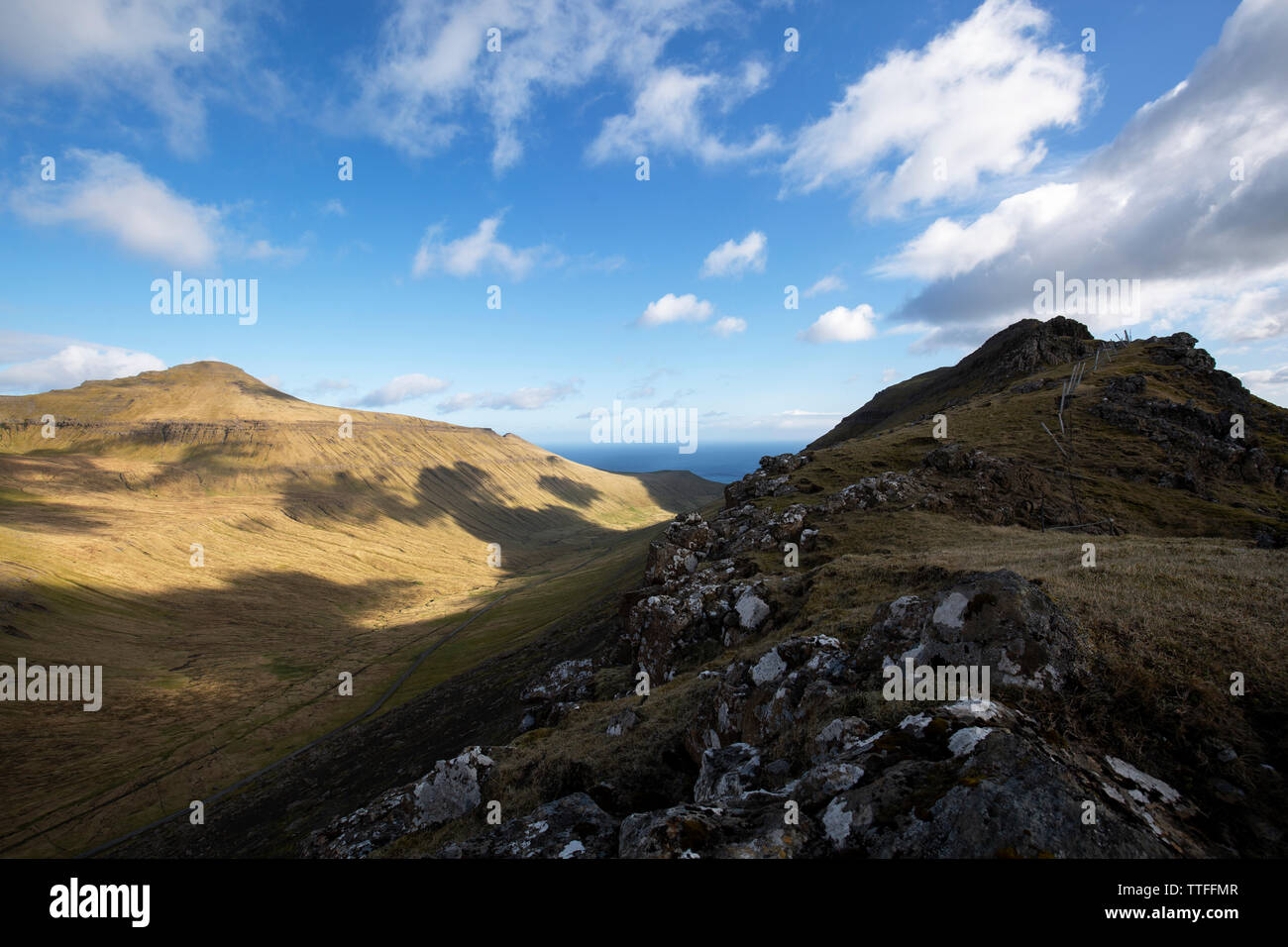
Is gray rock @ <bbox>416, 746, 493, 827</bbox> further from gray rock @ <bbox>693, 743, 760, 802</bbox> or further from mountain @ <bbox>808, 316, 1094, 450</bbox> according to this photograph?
mountain @ <bbox>808, 316, 1094, 450</bbox>

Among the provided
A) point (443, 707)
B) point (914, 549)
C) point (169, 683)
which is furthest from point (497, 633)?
point (914, 549)

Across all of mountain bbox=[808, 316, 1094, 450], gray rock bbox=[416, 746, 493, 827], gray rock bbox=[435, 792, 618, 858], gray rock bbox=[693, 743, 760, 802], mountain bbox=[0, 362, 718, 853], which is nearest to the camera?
gray rock bbox=[435, 792, 618, 858]

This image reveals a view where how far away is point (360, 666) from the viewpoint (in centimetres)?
10181

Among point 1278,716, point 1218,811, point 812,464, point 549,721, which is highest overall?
point 812,464

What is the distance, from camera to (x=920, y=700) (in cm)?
1224

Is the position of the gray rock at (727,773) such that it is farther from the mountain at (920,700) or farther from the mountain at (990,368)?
the mountain at (990,368)

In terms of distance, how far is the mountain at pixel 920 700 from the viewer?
8.19 meters

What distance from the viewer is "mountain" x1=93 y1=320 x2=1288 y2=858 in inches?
322

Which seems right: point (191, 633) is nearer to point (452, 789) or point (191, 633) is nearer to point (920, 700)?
point (452, 789)

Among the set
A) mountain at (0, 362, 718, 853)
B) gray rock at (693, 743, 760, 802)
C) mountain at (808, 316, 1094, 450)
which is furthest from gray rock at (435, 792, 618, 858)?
mountain at (808, 316, 1094, 450)

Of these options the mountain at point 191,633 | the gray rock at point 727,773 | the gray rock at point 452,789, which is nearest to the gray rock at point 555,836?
the gray rock at point 727,773

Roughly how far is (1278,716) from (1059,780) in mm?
6919

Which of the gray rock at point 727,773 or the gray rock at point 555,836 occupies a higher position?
the gray rock at point 727,773
